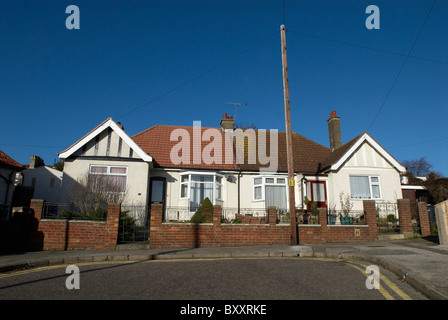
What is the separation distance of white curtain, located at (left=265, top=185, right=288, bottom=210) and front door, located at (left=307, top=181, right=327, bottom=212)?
162 centimetres

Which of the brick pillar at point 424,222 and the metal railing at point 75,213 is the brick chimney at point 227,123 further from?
the brick pillar at point 424,222

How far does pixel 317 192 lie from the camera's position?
66.3 feet

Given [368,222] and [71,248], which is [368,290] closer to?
[368,222]

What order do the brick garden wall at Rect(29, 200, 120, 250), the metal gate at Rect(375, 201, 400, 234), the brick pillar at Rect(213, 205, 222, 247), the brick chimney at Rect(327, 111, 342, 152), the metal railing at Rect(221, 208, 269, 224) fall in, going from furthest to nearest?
the brick chimney at Rect(327, 111, 342, 152)
the metal gate at Rect(375, 201, 400, 234)
the metal railing at Rect(221, 208, 269, 224)
the brick pillar at Rect(213, 205, 222, 247)
the brick garden wall at Rect(29, 200, 120, 250)

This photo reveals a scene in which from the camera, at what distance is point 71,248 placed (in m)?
12.1

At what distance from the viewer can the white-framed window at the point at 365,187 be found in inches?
776

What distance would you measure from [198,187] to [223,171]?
1856 millimetres

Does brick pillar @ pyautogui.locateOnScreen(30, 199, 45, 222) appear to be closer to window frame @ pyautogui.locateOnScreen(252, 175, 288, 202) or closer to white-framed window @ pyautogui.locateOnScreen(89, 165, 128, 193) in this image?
white-framed window @ pyautogui.locateOnScreen(89, 165, 128, 193)

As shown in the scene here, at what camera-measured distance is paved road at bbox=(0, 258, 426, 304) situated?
5533 millimetres

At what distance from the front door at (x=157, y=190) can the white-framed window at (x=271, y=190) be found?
18.4 ft

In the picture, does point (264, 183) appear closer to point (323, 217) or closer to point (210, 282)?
point (323, 217)

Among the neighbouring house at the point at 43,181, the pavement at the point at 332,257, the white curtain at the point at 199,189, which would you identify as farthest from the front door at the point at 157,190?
the neighbouring house at the point at 43,181
